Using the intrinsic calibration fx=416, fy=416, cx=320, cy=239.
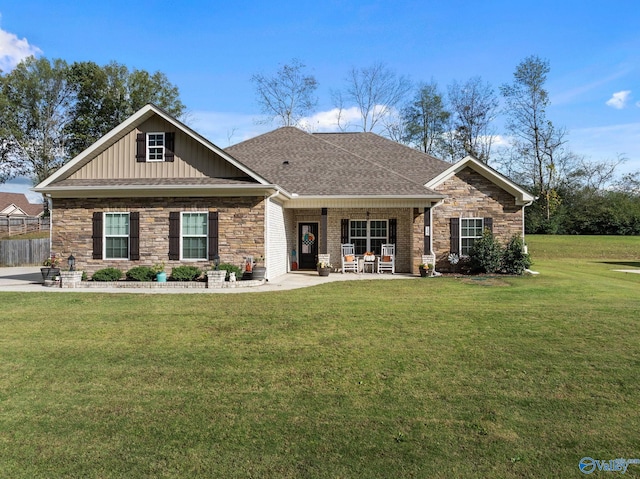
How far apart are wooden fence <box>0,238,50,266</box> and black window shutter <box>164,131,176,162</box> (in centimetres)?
1515

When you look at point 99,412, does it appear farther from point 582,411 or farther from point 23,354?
point 582,411

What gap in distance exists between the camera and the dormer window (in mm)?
13984

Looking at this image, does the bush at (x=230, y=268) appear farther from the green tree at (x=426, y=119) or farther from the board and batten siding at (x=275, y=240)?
the green tree at (x=426, y=119)

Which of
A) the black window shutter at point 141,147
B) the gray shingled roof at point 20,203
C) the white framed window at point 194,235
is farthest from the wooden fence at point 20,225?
the white framed window at point 194,235

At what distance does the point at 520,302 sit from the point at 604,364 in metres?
4.14

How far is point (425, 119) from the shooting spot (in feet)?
128

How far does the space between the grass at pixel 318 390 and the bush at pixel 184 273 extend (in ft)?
13.5

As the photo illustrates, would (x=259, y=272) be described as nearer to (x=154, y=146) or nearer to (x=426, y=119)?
(x=154, y=146)

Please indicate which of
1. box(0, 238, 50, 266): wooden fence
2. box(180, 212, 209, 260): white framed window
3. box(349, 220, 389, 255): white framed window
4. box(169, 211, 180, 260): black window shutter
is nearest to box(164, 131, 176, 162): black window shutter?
box(169, 211, 180, 260): black window shutter

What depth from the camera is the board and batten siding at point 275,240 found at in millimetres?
13836

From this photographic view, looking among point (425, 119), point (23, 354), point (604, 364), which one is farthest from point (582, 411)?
point (425, 119)

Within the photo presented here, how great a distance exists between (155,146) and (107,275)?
4.55 metres

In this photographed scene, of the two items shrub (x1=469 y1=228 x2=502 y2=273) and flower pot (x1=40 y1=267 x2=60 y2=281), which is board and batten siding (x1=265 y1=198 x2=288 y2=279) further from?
shrub (x1=469 y1=228 x2=502 y2=273)

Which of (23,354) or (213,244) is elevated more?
(213,244)
